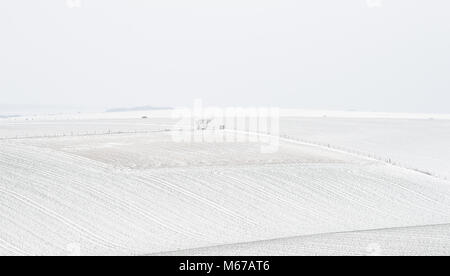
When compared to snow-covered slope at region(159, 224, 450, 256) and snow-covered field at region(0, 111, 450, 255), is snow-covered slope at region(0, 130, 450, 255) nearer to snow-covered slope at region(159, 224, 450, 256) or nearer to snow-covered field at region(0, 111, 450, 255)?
snow-covered field at region(0, 111, 450, 255)

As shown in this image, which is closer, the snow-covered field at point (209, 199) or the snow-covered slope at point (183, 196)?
the snow-covered field at point (209, 199)

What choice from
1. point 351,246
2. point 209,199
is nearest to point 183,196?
point 209,199

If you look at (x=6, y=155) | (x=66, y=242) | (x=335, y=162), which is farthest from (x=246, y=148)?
(x=66, y=242)

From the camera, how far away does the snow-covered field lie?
1134cm

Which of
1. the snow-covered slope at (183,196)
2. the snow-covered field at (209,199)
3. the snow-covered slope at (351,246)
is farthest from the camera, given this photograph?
the snow-covered slope at (183,196)

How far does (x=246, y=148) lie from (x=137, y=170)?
482 cm

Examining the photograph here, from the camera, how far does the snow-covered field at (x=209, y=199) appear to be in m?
11.3

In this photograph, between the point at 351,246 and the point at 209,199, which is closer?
the point at 351,246

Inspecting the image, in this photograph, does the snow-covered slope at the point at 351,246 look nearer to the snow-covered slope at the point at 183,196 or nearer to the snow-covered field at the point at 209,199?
the snow-covered field at the point at 209,199

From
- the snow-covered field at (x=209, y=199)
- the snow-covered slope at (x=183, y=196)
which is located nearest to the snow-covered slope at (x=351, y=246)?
the snow-covered field at (x=209, y=199)

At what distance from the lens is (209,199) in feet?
44.2

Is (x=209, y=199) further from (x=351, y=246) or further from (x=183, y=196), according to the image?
(x=351, y=246)

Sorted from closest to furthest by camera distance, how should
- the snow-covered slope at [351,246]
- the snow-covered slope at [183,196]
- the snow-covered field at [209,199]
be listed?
the snow-covered slope at [351,246] < the snow-covered field at [209,199] < the snow-covered slope at [183,196]
